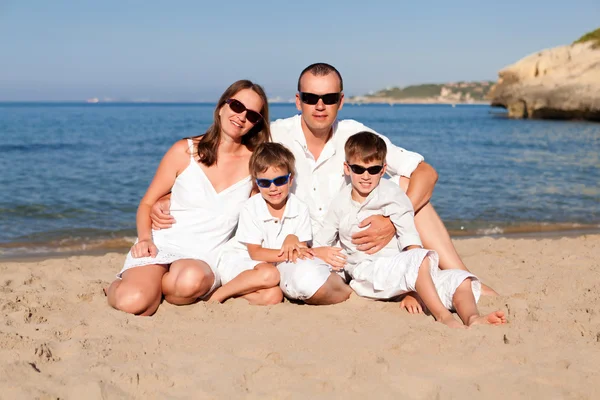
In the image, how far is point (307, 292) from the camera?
13.6ft

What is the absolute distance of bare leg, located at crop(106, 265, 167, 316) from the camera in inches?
158

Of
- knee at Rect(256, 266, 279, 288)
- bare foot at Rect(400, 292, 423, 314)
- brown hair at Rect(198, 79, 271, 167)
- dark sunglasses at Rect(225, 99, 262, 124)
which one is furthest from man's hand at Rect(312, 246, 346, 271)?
dark sunglasses at Rect(225, 99, 262, 124)

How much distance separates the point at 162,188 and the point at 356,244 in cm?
164

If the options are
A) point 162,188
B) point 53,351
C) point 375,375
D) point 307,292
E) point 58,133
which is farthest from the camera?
point 58,133

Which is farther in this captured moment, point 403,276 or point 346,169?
point 346,169

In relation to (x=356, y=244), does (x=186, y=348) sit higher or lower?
lower

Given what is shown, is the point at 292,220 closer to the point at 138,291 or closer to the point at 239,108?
the point at 239,108

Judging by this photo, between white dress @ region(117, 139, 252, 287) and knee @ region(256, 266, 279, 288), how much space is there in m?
0.37

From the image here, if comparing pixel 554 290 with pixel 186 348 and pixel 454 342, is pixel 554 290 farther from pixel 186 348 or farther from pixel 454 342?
pixel 186 348

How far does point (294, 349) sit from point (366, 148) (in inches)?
60.3

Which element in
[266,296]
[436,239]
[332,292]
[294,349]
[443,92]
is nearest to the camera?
[294,349]

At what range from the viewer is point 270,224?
432 centimetres

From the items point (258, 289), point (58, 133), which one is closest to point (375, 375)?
point (258, 289)

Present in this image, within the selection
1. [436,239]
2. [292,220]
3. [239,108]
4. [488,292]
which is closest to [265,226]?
[292,220]
